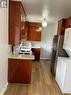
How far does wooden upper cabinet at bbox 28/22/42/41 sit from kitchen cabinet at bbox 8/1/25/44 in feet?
12.0

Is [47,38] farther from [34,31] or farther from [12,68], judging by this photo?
[12,68]

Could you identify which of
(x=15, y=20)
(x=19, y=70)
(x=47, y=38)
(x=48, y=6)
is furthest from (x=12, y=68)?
(x=47, y=38)

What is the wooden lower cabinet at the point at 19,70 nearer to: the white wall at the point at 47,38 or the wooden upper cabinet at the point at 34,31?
the wooden upper cabinet at the point at 34,31

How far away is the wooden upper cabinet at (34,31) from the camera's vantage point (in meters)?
7.04

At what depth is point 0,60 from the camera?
263 centimetres

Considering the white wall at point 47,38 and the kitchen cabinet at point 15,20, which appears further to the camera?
the white wall at point 47,38

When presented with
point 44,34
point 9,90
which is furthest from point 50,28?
point 9,90

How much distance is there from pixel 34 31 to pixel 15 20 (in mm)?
3784

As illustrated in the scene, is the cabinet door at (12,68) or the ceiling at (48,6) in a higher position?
the ceiling at (48,6)

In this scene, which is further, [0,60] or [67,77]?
[67,77]

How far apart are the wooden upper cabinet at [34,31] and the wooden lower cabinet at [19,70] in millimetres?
3723

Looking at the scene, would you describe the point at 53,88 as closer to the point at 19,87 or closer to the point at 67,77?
the point at 67,77

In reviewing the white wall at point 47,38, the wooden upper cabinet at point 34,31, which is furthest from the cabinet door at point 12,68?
the white wall at point 47,38

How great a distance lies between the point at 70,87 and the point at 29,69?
1248mm
